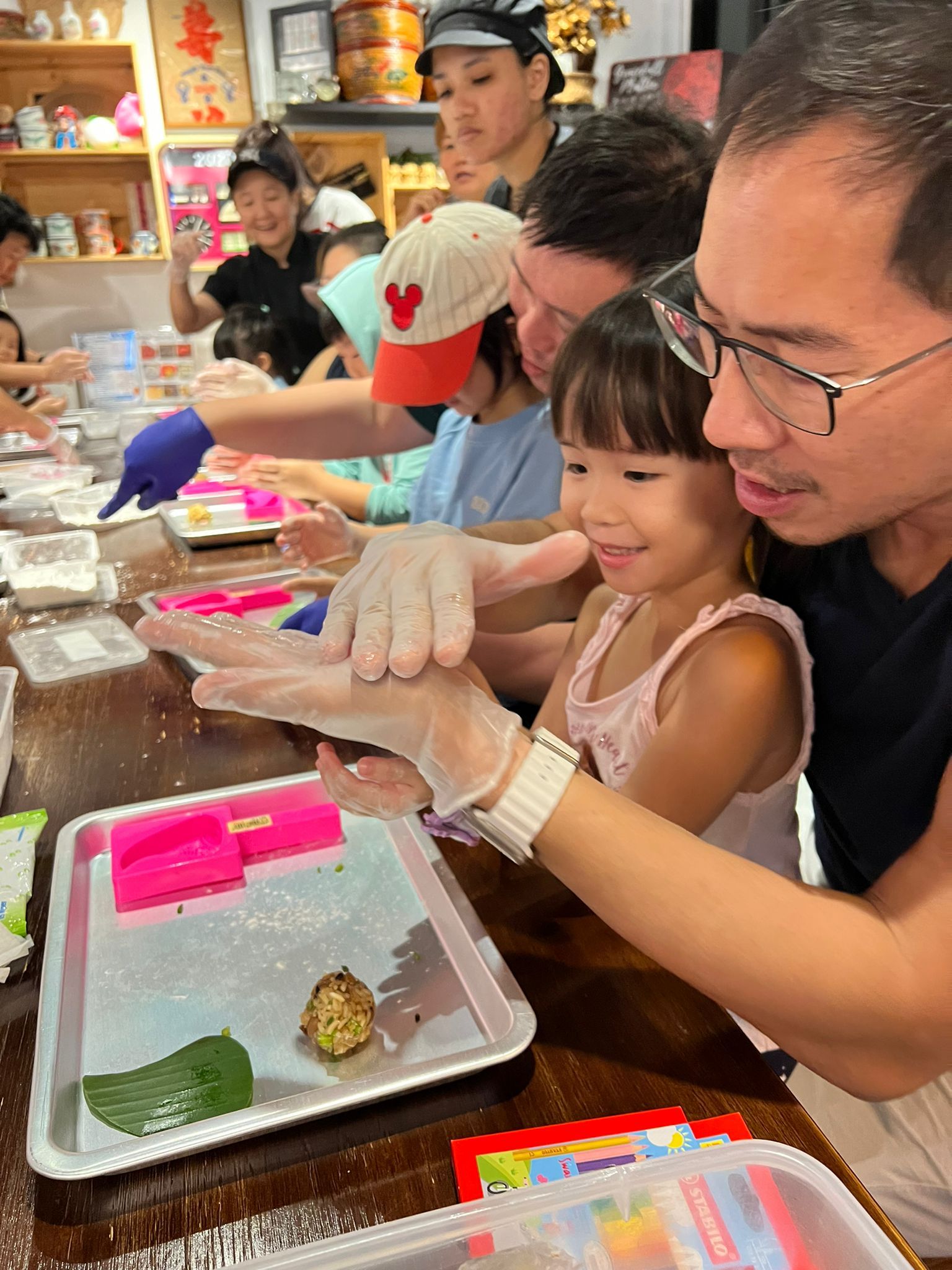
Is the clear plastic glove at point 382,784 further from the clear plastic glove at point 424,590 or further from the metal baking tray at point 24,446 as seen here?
the metal baking tray at point 24,446

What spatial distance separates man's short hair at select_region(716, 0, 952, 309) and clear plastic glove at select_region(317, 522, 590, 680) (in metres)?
0.32

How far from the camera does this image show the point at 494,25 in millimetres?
1838

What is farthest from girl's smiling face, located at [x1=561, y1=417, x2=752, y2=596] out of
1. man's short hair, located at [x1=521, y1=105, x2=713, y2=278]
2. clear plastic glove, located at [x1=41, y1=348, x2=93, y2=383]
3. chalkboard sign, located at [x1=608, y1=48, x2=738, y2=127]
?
clear plastic glove, located at [x1=41, y1=348, x2=93, y2=383]

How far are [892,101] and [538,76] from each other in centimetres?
163

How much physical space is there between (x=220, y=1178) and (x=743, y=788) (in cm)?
61

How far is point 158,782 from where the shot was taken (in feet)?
3.42

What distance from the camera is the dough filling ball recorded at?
2.23 ft

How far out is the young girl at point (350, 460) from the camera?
2006 millimetres

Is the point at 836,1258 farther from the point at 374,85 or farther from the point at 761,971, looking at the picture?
the point at 374,85

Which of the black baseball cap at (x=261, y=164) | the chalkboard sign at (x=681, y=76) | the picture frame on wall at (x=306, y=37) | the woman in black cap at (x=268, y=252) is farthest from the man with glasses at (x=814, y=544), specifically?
the picture frame on wall at (x=306, y=37)

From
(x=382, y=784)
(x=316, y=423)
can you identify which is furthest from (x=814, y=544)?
(x=316, y=423)

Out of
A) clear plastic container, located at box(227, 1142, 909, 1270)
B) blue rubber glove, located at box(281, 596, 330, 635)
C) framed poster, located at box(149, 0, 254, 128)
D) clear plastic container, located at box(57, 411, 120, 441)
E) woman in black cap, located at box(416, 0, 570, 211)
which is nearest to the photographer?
clear plastic container, located at box(227, 1142, 909, 1270)

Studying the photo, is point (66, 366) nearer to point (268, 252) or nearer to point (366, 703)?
point (268, 252)

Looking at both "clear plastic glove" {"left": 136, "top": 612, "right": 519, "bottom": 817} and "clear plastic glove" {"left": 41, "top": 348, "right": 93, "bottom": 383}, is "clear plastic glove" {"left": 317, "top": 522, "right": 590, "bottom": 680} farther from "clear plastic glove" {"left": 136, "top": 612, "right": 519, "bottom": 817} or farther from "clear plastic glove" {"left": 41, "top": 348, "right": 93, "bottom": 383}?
"clear plastic glove" {"left": 41, "top": 348, "right": 93, "bottom": 383}
